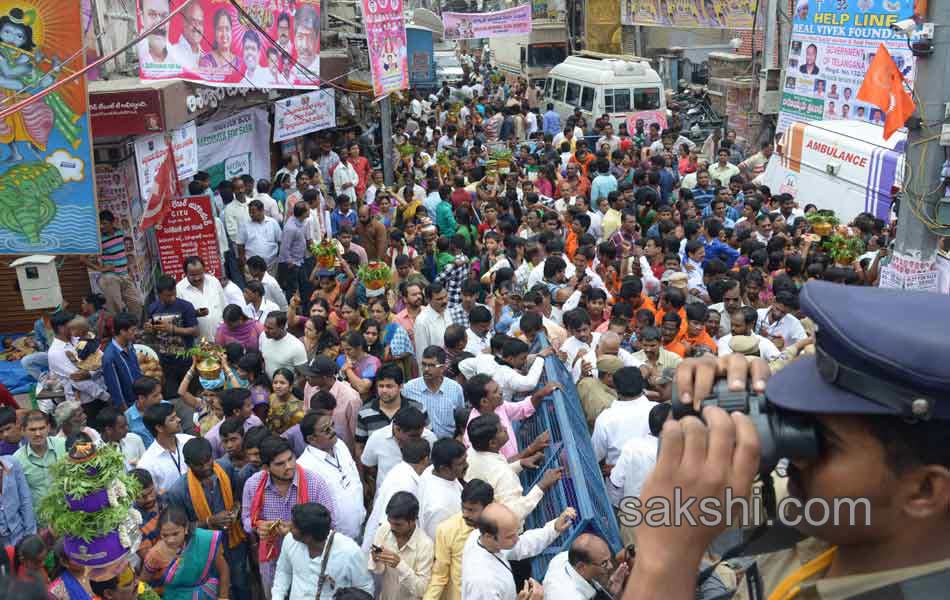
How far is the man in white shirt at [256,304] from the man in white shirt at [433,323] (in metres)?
1.38

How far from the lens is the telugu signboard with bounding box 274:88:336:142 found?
1439 cm

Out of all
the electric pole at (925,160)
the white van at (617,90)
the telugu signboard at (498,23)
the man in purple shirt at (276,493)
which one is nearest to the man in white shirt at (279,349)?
the man in purple shirt at (276,493)

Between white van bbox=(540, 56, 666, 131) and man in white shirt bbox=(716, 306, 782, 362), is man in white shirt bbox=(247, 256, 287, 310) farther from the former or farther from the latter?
white van bbox=(540, 56, 666, 131)

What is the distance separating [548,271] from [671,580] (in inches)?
278

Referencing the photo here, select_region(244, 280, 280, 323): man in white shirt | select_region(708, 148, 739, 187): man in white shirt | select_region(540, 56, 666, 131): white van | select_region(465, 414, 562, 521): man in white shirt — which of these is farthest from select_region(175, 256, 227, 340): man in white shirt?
select_region(540, 56, 666, 131): white van

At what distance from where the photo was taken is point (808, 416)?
4.19 ft

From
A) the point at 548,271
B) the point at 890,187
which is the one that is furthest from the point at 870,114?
the point at 548,271

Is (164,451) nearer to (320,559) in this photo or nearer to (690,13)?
(320,559)

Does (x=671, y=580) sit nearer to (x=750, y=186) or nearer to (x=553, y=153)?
(x=750, y=186)

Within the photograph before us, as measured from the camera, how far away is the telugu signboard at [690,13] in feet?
72.1

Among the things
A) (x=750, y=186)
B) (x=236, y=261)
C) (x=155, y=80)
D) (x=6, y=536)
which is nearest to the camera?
(x=6, y=536)

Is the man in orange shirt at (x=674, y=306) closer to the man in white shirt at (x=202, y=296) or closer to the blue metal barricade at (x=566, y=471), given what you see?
the blue metal barricade at (x=566, y=471)

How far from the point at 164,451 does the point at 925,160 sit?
Answer: 5.98 m

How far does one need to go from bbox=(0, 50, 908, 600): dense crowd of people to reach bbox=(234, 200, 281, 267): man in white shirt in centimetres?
3
